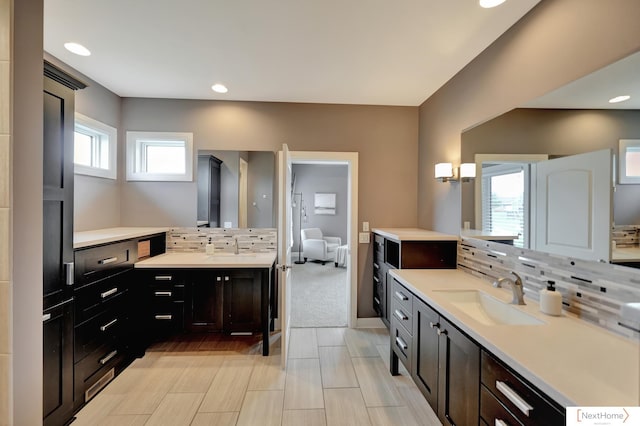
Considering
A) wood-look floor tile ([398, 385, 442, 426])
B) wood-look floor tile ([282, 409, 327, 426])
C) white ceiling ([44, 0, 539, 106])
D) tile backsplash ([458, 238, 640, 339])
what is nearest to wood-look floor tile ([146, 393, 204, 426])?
wood-look floor tile ([282, 409, 327, 426])

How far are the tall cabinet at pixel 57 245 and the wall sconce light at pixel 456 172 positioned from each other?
9.40 ft

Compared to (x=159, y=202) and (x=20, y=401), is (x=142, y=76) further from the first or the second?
(x=20, y=401)

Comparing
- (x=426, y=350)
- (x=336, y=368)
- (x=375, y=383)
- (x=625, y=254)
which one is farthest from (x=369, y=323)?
(x=625, y=254)

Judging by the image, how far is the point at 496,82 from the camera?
2.05m

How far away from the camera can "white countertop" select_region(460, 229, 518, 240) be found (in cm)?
192

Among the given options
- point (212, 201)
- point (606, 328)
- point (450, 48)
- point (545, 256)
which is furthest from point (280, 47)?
point (606, 328)

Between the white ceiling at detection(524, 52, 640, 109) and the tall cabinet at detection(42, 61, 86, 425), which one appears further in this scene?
the tall cabinet at detection(42, 61, 86, 425)

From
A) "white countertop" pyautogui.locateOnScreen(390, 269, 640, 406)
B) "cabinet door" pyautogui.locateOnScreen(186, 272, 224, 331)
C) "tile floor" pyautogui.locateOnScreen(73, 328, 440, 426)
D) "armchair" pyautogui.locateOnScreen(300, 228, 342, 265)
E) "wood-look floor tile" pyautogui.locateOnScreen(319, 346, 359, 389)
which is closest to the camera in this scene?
"white countertop" pyautogui.locateOnScreen(390, 269, 640, 406)

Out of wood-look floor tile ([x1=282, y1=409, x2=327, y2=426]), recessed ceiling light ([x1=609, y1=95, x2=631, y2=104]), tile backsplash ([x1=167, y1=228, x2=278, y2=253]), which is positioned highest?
recessed ceiling light ([x1=609, y1=95, x2=631, y2=104])

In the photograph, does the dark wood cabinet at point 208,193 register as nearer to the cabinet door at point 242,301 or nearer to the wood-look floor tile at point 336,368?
the cabinet door at point 242,301

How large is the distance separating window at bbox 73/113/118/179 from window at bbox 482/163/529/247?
363 centimetres

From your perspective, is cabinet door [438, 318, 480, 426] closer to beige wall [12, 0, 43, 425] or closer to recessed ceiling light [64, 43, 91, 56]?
beige wall [12, 0, 43, 425]

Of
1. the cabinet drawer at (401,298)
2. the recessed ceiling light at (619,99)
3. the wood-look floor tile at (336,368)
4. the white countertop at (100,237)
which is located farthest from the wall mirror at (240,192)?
the recessed ceiling light at (619,99)

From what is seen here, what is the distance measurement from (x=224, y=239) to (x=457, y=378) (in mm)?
2681
